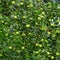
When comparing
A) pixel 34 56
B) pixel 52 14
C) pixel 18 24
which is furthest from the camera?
pixel 52 14

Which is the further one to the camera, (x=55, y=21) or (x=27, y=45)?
(x=55, y=21)

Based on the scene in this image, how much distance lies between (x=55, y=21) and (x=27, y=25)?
0.50m

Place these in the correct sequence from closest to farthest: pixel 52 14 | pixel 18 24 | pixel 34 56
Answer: pixel 34 56 < pixel 18 24 < pixel 52 14

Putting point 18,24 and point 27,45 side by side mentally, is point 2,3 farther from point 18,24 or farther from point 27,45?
point 27,45

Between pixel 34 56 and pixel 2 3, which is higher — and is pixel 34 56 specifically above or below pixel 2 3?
below

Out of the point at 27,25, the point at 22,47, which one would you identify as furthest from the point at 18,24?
the point at 22,47

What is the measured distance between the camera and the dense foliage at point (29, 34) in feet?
13.9

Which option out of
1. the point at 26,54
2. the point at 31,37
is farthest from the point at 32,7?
the point at 26,54

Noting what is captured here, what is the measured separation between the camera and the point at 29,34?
4336 mm

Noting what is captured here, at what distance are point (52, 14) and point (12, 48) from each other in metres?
1.00

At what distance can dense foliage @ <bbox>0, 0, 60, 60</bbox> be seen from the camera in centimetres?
423

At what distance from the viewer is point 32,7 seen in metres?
4.79

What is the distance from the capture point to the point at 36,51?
164 inches

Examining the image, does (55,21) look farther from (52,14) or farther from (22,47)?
(22,47)
